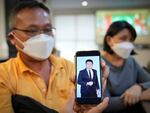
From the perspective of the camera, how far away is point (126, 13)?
7059mm

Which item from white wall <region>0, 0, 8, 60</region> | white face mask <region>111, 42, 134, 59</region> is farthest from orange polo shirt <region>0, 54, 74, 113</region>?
white wall <region>0, 0, 8, 60</region>

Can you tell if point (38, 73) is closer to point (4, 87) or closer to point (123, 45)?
point (4, 87)

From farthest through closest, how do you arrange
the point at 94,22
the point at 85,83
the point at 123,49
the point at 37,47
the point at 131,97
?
1. the point at 94,22
2. the point at 123,49
3. the point at 131,97
4. the point at 37,47
5. the point at 85,83

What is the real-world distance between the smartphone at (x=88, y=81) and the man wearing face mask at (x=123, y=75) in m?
0.63

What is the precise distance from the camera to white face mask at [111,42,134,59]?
1.87 m

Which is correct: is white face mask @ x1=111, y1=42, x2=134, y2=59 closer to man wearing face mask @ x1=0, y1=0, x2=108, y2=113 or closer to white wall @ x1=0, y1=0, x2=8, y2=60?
man wearing face mask @ x1=0, y1=0, x2=108, y2=113

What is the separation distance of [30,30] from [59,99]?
308 mm

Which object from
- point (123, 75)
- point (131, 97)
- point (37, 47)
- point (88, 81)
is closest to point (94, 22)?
point (123, 75)

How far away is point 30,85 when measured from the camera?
41.5 inches

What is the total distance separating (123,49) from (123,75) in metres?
0.21

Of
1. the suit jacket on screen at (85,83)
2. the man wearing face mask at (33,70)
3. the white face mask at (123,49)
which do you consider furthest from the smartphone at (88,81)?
the white face mask at (123,49)

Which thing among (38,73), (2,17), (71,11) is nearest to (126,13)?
(71,11)

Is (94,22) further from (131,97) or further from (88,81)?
(88,81)

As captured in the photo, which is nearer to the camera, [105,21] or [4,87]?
[4,87]
